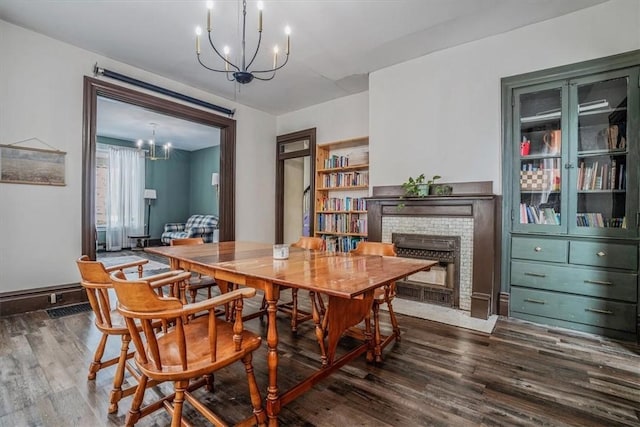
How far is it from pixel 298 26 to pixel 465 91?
1941 mm

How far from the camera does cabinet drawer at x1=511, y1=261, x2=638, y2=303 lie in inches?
99.2

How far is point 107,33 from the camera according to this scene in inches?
122

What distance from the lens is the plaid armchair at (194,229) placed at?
7.64 meters

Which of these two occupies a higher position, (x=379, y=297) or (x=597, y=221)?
(x=597, y=221)

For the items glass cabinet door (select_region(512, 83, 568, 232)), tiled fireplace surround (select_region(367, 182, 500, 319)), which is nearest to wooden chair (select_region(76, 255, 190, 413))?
tiled fireplace surround (select_region(367, 182, 500, 319))

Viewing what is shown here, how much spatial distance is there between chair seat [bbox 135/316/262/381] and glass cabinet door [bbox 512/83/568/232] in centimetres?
296

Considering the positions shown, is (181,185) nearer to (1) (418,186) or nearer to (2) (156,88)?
(2) (156,88)

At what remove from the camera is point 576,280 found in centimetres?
272

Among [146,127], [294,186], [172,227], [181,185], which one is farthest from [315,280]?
[181,185]

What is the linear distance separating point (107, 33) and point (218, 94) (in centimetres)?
173

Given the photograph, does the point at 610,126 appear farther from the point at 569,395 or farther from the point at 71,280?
the point at 71,280

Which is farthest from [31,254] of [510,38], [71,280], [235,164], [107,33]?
[510,38]

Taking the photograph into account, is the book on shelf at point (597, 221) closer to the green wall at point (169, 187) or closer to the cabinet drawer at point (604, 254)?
the cabinet drawer at point (604, 254)

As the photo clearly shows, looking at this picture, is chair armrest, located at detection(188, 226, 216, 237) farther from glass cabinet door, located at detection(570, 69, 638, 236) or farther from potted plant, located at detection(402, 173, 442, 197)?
glass cabinet door, located at detection(570, 69, 638, 236)
